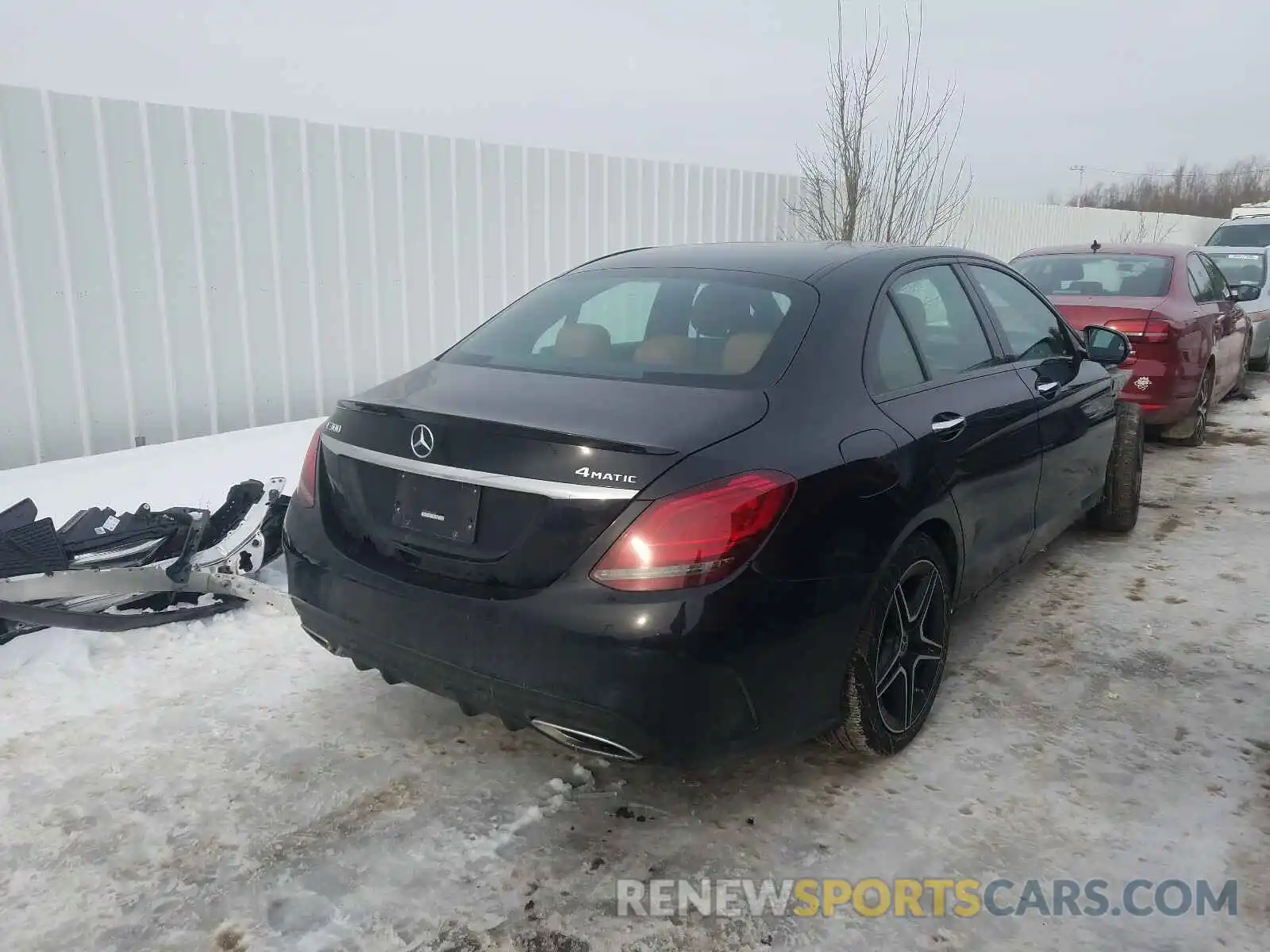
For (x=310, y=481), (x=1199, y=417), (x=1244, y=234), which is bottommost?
(x=1199, y=417)

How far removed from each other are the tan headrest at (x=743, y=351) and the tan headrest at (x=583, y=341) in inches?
15.9

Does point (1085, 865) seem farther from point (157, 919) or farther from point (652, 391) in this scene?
point (157, 919)

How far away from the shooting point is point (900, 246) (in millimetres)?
3379

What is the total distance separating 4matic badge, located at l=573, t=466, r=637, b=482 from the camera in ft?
6.98

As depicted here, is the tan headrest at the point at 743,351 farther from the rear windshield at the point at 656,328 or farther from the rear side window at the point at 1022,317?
the rear side window at the point at 1022,317

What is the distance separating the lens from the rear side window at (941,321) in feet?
10.2

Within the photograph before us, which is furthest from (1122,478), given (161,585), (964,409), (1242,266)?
(1242,266)

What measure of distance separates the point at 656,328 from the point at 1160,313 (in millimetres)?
5088

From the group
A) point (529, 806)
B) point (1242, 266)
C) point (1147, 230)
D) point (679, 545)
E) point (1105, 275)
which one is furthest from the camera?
point (1147, 230)

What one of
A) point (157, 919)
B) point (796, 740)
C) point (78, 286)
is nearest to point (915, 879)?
point (796, 740)

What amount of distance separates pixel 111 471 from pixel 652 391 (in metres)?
3.71

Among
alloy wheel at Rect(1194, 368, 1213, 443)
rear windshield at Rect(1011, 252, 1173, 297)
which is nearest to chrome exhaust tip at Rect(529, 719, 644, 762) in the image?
rear windshield at Rect(1011, 252, 1173, 297)

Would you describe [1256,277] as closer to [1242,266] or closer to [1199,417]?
[1242,266]

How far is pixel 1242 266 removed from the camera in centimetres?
1145
